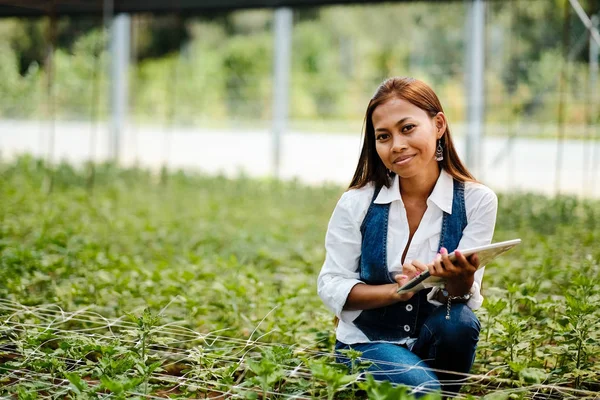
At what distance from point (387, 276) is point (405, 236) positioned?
13cm

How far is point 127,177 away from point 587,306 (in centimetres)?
766

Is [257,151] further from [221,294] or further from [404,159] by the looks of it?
[404,159]

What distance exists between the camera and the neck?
236 cm

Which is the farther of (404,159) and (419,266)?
(404,159)

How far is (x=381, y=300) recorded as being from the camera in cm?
218

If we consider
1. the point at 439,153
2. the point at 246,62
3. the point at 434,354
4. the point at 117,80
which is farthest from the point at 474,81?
the point at 434,354

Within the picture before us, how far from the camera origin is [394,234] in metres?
2.32

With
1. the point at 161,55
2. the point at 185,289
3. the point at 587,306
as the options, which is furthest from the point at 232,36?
the point at 587,306

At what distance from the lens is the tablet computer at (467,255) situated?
195cm

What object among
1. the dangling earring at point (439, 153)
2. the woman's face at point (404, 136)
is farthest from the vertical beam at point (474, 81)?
the woman's face at point (404, 136)

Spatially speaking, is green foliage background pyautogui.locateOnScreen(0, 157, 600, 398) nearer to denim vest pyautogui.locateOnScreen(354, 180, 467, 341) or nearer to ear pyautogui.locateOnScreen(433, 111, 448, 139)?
denim vest pyautogui.locateOnScreen(354, 180, 467, 341)

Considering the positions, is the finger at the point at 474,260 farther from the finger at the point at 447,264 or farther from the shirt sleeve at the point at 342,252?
the shirt sleeve at the point at 342,252

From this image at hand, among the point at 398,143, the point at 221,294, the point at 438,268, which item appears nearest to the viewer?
the point at 438,268

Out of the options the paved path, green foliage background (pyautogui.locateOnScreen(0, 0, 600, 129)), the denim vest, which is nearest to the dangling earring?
the denim vest
